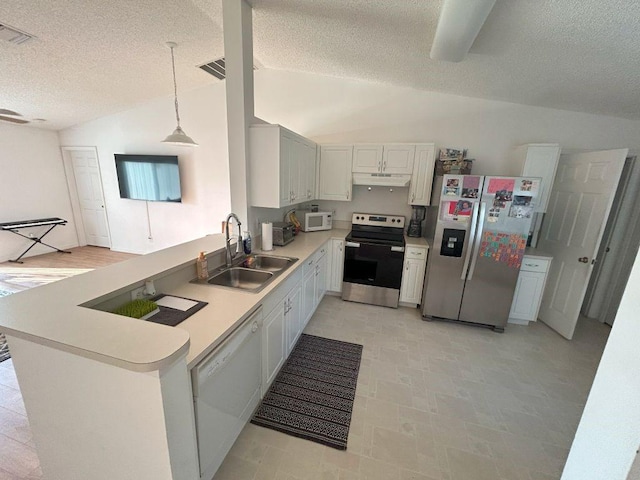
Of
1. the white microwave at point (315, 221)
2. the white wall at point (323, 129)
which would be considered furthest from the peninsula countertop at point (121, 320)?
the white microwave at point (315, 221)

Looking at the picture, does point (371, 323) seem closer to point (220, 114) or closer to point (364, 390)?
point (364, 390)

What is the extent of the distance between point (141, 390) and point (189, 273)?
108cm

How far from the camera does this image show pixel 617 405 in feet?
2.28

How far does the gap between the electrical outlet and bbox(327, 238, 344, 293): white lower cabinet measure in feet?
7.76

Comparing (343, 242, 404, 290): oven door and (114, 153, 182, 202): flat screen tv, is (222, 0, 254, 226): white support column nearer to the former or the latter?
(343, 242, 404, 290): oven door

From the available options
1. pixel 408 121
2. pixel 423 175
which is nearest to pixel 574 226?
pixel 423 175

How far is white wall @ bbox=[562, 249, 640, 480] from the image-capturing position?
66 cm

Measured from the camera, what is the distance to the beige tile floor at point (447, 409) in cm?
156

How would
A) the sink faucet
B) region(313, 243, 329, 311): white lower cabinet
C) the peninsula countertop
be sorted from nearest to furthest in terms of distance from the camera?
1. the peninsula countertop
2. the sink faucet
3. region(313, 243, 329, 311): white lower cabinet

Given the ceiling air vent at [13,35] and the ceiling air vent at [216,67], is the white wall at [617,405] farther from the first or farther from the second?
the ceiling air vent at [13,35]

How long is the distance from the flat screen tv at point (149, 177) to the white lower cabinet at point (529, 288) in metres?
5.52

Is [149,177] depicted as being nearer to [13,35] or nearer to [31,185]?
[31,185]

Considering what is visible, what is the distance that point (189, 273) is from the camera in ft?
6.16

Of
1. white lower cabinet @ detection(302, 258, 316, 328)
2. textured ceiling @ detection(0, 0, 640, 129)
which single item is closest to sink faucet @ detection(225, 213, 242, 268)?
white lower cabinet @ detection(302, 258, 316, 328)
